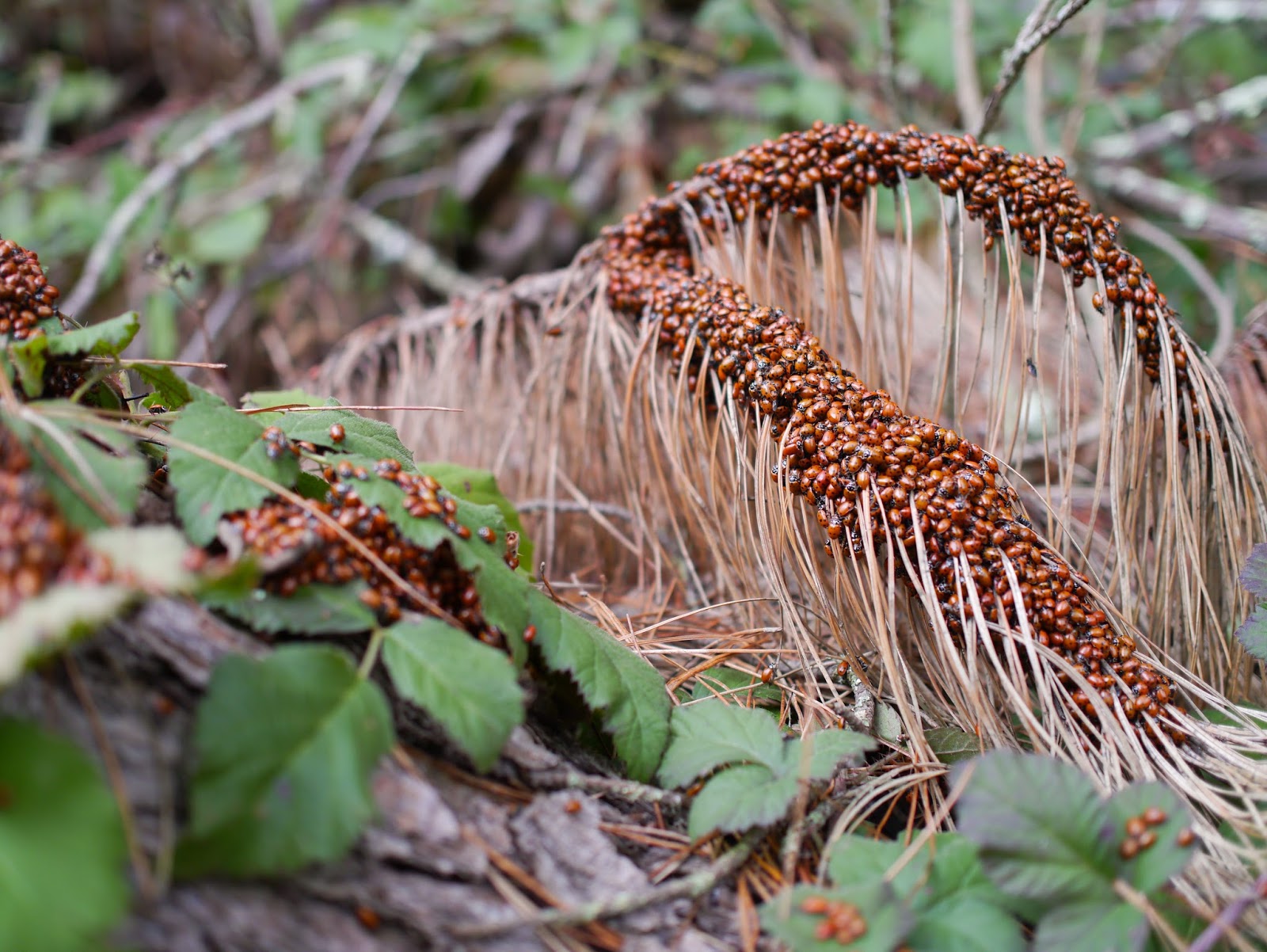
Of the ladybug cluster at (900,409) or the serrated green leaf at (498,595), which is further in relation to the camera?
the ladybug cluster at (900,409)

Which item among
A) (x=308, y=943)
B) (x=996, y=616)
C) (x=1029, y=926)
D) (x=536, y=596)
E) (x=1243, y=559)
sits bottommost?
(x=308, y=943)

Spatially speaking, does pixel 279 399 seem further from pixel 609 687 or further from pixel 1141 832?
pixel 1141 832

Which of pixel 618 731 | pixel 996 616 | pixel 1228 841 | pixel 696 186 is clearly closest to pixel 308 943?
pixel 618 731

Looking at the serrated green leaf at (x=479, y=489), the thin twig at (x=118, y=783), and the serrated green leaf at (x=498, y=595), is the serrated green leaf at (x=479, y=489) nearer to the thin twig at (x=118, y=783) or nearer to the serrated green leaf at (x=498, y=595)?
the serrated green leaf at (x=498, y=595)

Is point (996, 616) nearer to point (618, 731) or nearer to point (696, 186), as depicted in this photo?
point (618, 731)

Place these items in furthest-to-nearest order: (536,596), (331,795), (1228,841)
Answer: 1. (536,596)
2. (1228,841)
3. (331,795)

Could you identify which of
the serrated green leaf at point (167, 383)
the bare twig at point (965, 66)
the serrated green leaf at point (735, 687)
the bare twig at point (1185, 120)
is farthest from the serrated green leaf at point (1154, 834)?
the bare twig at point (1185, 120)

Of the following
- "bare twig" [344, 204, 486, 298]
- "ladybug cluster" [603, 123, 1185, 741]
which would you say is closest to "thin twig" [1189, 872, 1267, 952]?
"ladybug cluster" [603, 123, 1185, 741]
